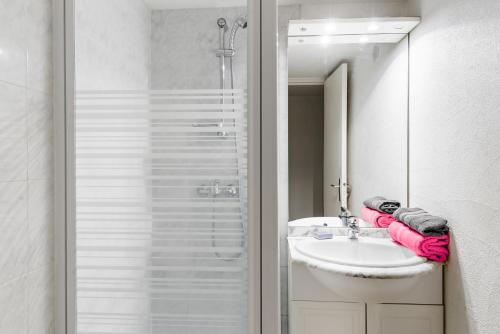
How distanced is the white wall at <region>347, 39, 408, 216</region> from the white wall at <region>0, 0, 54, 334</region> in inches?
57.3

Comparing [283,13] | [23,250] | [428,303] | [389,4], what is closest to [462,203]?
[428,303]

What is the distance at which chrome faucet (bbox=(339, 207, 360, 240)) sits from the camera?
1757 mm

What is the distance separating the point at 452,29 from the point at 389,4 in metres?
0.51

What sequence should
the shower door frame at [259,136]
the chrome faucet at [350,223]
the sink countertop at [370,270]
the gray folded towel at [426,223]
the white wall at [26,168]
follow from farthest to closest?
the chrome faucet at [350,223]
the gray folded towel at [426,223]
the sink countertop at [370,270]
the shower door frame at [259,136]
the white wall at [26,168]

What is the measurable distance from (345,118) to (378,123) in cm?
18

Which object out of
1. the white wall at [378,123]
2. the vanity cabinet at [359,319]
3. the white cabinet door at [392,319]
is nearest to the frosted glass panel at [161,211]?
the vanity cabinet at [359,319]

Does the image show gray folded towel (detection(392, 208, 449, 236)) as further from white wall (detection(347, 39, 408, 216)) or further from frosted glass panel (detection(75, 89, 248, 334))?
frosted glass panel (detection(75, 89, 248, 334))

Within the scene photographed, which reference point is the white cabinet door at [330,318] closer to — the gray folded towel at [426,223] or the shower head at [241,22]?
the gray folded towel at [426,223]

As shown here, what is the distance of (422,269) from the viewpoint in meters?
1.39

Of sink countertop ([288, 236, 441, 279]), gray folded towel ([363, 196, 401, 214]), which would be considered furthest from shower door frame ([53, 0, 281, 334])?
gray folded towel ([363, 196, 401, 214])

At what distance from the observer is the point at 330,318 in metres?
1.48

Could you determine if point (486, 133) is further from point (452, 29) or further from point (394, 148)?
point (394, 148)

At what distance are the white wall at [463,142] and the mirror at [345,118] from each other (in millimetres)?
114

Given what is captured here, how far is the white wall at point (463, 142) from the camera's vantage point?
1.16 metres
